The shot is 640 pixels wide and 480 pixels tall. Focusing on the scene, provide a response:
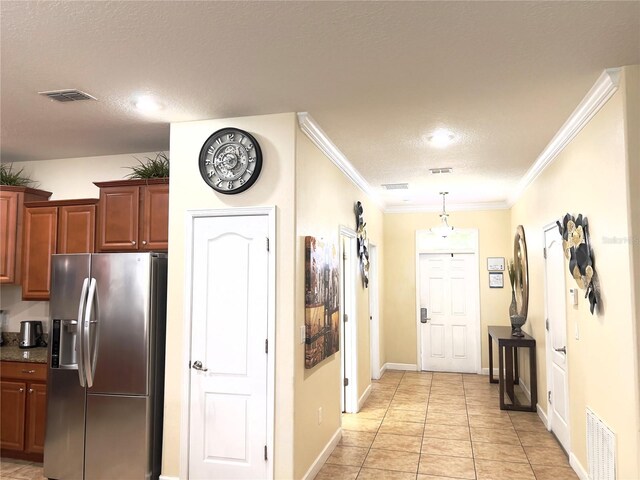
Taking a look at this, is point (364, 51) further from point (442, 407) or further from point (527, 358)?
point (527, 358)

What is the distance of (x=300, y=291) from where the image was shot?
3281 millimetres

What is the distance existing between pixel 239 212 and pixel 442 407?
146 inches

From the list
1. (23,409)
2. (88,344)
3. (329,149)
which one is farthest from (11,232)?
(329,149)

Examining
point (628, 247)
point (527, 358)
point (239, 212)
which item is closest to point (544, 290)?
point (527, 358)

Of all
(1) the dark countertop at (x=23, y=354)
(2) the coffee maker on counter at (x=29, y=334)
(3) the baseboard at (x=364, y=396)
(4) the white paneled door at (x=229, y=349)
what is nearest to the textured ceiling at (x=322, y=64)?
(4) the white paneled door at (x=229, y=349)

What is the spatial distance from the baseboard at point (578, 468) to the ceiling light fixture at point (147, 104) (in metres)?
4.05

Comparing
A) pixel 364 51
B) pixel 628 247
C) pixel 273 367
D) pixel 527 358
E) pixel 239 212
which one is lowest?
pixel 527 358

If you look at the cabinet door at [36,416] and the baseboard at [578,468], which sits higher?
the cabinet door at [36,416]

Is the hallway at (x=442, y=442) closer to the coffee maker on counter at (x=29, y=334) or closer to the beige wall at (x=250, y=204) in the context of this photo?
the beige wall at (x=250, y=204)

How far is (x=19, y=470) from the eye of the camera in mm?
3779

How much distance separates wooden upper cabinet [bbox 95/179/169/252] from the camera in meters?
3.71

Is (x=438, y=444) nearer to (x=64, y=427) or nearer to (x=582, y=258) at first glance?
(x=582, y=258)

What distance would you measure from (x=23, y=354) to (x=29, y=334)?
0.36 metres

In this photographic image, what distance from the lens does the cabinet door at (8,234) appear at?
4.33 m
